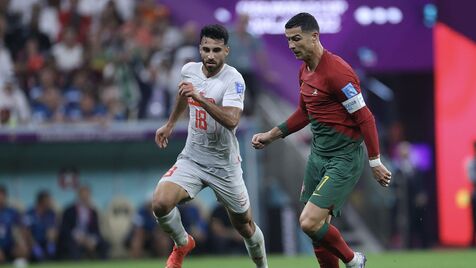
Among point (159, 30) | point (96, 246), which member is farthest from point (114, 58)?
point (96, 246)

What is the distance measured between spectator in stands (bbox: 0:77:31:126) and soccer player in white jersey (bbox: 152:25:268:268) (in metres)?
8.94

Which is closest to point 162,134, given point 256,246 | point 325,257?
point 256,246

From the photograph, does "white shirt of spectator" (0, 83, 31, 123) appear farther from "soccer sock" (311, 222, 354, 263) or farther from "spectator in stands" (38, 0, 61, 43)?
→ "soccer sock" (311, 222, 354, 263)

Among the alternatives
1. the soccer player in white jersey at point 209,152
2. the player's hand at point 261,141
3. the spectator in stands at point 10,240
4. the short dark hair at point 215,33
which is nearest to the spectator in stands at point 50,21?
the spectator in stands at point 10,240

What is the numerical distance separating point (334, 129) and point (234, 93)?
1074mm

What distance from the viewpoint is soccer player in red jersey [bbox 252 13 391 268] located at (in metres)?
10.5

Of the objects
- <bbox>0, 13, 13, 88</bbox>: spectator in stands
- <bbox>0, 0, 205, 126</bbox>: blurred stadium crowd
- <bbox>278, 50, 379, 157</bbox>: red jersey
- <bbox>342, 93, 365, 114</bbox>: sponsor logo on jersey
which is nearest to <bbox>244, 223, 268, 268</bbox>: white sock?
<bbox>278, 50, 379, 157</bbox>: red jersey

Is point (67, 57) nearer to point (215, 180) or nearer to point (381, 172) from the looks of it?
point (215, 180)

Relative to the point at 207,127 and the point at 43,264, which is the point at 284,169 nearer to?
the point at 43,264

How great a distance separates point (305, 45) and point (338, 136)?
942 millimetres

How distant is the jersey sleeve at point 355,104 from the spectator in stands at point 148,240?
1012 cm

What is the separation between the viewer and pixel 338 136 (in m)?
10.7

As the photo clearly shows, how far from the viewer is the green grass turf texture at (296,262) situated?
52.6ft

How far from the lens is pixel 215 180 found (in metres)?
11.4
